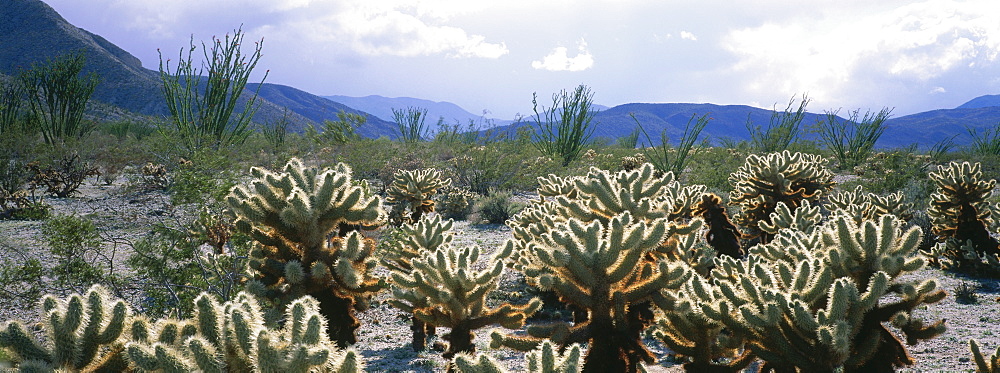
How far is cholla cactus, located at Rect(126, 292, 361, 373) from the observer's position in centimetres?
156

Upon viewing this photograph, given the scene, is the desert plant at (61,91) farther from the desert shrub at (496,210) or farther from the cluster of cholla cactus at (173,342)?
the cluster of cholla cactus at (173,342)

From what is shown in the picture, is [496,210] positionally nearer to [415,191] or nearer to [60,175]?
[415,191]

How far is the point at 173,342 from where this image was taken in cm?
186

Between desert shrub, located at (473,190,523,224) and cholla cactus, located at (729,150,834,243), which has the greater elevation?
cholla cactus, located at (729,150,834,243)

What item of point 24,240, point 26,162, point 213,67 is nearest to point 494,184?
point 213,67

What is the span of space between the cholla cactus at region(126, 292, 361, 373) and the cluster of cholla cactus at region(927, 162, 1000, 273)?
22.8ft

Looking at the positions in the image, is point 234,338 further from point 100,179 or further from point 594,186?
point 100,179

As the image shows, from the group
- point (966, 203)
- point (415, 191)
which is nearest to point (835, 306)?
point (966, 203)

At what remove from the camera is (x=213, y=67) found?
48.5ft

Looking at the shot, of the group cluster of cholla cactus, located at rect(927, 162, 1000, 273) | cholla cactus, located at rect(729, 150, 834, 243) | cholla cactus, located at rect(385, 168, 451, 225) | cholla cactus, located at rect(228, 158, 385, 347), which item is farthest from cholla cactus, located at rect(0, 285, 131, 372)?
cluster of cholla cactus, located at rect(927, 162, 1000, 273)

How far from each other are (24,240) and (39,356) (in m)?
7.28

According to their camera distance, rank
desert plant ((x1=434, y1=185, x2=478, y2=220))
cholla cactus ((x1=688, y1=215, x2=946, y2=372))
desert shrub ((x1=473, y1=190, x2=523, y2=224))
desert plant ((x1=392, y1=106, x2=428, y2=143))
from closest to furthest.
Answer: cholla cactus ((x1=688, y1=215, x2=946, y2=372)) < desert shrub ((x1=473, y1=190, x2=523, y2=224)) < desert plant ((x1=434, y1=185, x2=478, y2=220)) < desert plant ((x1=392, y1=106, x2=428, y2=143))

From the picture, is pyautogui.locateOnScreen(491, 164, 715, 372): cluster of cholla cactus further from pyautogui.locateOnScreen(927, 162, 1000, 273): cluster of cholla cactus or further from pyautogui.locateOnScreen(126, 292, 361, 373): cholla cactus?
pyautogui.locateOnScreen(927, 162, 1000, 273): cluster of cholla cactus

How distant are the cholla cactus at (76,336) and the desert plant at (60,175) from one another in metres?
11.5
